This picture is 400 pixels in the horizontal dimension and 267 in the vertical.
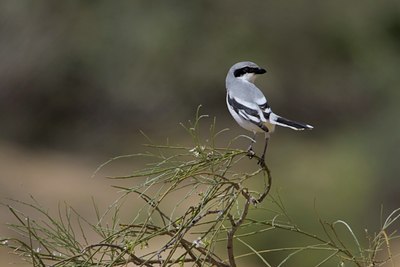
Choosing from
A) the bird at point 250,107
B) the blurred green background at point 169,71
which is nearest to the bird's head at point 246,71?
the bird at point 250,107

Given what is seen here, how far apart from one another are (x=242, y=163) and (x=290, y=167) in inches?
27.2

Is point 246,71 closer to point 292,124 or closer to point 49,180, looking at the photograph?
point 292,124

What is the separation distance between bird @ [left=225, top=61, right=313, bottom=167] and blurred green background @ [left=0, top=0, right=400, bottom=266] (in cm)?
878

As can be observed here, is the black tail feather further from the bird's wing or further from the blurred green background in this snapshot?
the blurred green background

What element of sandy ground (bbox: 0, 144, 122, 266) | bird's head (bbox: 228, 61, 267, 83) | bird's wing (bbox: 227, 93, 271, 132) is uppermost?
bird's head (bbox: 228, 61, 267, 83)

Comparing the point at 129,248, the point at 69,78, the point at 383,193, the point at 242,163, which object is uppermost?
the point at 69,78

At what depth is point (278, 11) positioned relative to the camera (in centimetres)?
1628

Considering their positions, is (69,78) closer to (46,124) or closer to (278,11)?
(46,124)

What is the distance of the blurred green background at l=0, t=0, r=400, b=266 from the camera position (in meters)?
14.6

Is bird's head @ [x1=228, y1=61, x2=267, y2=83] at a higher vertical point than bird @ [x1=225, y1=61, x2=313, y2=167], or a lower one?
higher

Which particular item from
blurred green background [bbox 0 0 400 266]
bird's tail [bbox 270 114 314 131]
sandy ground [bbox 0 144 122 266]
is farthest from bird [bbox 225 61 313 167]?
blurred green background [bbox 0 0 400 266]

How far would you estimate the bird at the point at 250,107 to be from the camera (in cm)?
426

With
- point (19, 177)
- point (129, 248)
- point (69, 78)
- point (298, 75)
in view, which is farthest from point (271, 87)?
point (129, 248)

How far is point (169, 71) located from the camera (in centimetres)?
1555
